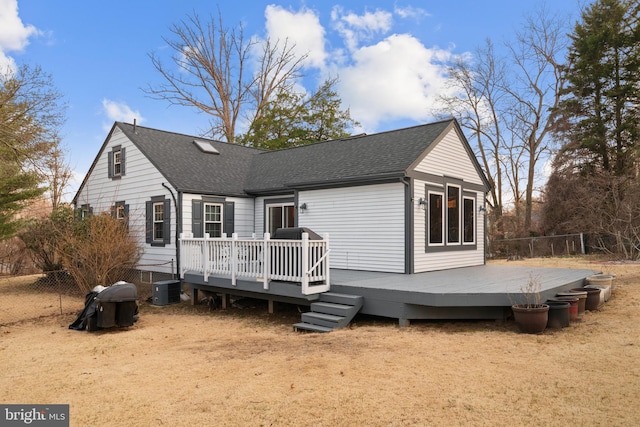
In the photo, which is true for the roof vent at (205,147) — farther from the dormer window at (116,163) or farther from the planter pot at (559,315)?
the planter pot at (559,315)

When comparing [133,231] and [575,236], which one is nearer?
[133,231]

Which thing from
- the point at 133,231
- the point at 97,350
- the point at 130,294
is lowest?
the point at 97,350

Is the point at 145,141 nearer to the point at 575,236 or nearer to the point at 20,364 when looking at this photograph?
the point at 20,364

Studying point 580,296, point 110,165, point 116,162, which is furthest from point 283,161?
point 580,296

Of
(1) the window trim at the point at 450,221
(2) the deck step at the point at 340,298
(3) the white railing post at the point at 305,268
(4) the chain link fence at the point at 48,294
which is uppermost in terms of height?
(1) the window trim at the point at 450,221

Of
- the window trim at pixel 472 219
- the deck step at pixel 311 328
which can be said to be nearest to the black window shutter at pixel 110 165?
the deck step at pixel 311 328

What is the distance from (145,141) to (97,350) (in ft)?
29.2

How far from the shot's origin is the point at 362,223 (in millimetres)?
11000

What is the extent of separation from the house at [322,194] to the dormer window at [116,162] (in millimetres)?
58

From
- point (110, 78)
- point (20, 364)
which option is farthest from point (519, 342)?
point (110, 78)

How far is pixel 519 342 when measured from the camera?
6.21 metres

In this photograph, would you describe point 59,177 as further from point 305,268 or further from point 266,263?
point 305,268

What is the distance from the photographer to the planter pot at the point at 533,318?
21.7 ft

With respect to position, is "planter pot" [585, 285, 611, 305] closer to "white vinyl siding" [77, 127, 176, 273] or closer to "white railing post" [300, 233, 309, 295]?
"white railing post" [300, 233, 309, 295]
